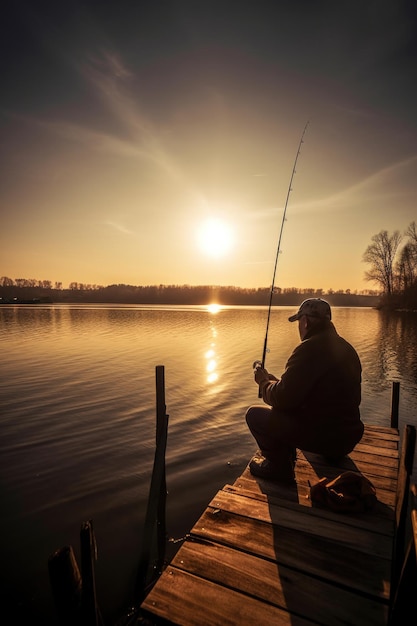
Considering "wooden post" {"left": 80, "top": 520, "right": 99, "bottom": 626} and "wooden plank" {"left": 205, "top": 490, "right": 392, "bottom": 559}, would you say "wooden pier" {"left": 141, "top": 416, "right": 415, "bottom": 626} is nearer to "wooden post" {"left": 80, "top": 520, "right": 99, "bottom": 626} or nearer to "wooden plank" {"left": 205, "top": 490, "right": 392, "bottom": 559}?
"wooden plank" {"left": 205, "top": 490, "right": 392, "bottom": 559}

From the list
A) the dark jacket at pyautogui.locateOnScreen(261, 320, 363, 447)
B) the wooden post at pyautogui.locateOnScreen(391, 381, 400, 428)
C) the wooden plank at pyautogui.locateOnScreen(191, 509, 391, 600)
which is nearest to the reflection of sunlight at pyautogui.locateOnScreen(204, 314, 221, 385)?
the wooden post at pyautogui.locateOnScreen(391, 381, 400, 428)

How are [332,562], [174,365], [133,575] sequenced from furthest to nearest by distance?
1. [174,365]
2. [133,575]
3. [332,562]

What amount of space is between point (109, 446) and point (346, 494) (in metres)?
6.48

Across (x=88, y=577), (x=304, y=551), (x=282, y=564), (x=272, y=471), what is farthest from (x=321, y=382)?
(x=88, y=577)

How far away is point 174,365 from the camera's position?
18984 millimetres

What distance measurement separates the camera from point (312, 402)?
4.20m

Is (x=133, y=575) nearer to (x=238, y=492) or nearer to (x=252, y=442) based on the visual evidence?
(x=238, y=492)

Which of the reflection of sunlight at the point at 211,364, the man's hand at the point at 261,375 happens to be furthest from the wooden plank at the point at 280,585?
the reflection of sunlight at the point at 211,364

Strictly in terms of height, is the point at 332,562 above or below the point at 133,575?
above

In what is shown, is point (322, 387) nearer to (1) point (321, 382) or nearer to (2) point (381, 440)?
(1) point (321, 382)

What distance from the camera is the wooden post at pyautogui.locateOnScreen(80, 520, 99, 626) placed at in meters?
2.60

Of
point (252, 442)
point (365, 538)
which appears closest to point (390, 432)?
point (252, 442)

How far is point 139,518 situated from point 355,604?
4276 mm

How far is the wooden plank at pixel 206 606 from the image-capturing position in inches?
96.5
